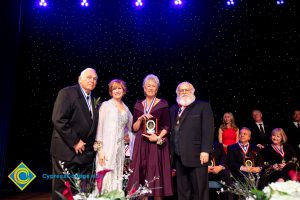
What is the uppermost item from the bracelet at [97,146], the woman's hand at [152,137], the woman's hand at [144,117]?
the woman's hand at [144,117]

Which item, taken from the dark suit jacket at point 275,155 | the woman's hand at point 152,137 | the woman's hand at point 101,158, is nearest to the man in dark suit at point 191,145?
the woman's hand at point 152,137

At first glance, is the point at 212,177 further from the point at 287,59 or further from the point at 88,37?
the point at 88,37

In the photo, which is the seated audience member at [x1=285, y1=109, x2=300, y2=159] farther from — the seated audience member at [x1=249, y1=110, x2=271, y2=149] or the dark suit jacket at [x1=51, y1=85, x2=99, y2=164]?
the dark suit jacket at [x1=51, y1=85, x2=99, y2=164]

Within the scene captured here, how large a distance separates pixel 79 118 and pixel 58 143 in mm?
300

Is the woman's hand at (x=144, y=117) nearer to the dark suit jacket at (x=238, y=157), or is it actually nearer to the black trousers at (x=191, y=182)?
the black trousers at (x=191, y=182)

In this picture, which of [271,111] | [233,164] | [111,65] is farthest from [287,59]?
A: [111,65]

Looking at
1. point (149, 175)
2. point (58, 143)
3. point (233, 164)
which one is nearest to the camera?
point (58, 143)

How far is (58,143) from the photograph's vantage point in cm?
311

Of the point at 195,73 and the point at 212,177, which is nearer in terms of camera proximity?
the point at 212,177

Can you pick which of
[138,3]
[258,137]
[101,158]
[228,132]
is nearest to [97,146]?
[101,158]

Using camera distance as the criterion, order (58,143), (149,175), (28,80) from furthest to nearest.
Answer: (28,80) → (149,175) → (58,143)

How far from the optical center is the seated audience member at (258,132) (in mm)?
5742

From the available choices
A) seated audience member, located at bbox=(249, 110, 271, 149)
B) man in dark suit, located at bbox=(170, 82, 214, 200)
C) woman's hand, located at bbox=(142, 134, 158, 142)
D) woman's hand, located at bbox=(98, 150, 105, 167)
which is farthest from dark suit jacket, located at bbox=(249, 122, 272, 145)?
woman's hand, located at bbox=(98, 150, 105, 167)

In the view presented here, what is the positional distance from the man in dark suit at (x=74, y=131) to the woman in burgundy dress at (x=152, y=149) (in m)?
0.52
